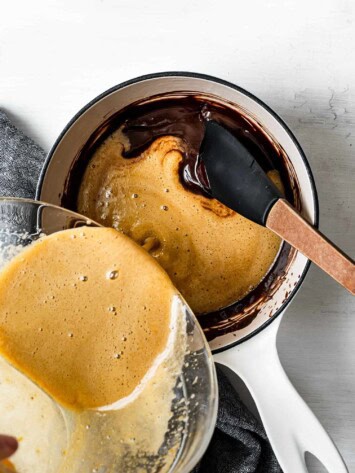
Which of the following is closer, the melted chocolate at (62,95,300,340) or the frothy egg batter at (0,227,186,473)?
the frothy egg batter at (0,227,186,473)

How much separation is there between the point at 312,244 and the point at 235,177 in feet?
0.40

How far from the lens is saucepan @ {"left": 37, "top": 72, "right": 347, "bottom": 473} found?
0.87 meters

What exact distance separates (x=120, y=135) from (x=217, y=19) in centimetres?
20

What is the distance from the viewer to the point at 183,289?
3.12ft

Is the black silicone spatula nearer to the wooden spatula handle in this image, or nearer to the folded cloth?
the wooden spatula handle

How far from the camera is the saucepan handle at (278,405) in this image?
0.88 metres

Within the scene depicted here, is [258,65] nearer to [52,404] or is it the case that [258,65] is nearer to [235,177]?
[235,177]

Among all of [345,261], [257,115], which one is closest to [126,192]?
[257,115]

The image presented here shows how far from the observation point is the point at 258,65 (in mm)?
991

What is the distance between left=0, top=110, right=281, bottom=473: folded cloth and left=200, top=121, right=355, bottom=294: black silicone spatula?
0.74ft

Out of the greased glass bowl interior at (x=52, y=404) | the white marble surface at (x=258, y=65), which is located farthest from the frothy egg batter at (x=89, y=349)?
the white marble surface at (x=258, y=65)

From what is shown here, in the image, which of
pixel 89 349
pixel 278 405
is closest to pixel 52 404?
pixel 89 349

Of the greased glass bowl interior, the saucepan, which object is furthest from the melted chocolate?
the greased glass bowl interior

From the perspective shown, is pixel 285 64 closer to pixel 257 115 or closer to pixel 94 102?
pixel 257 115
